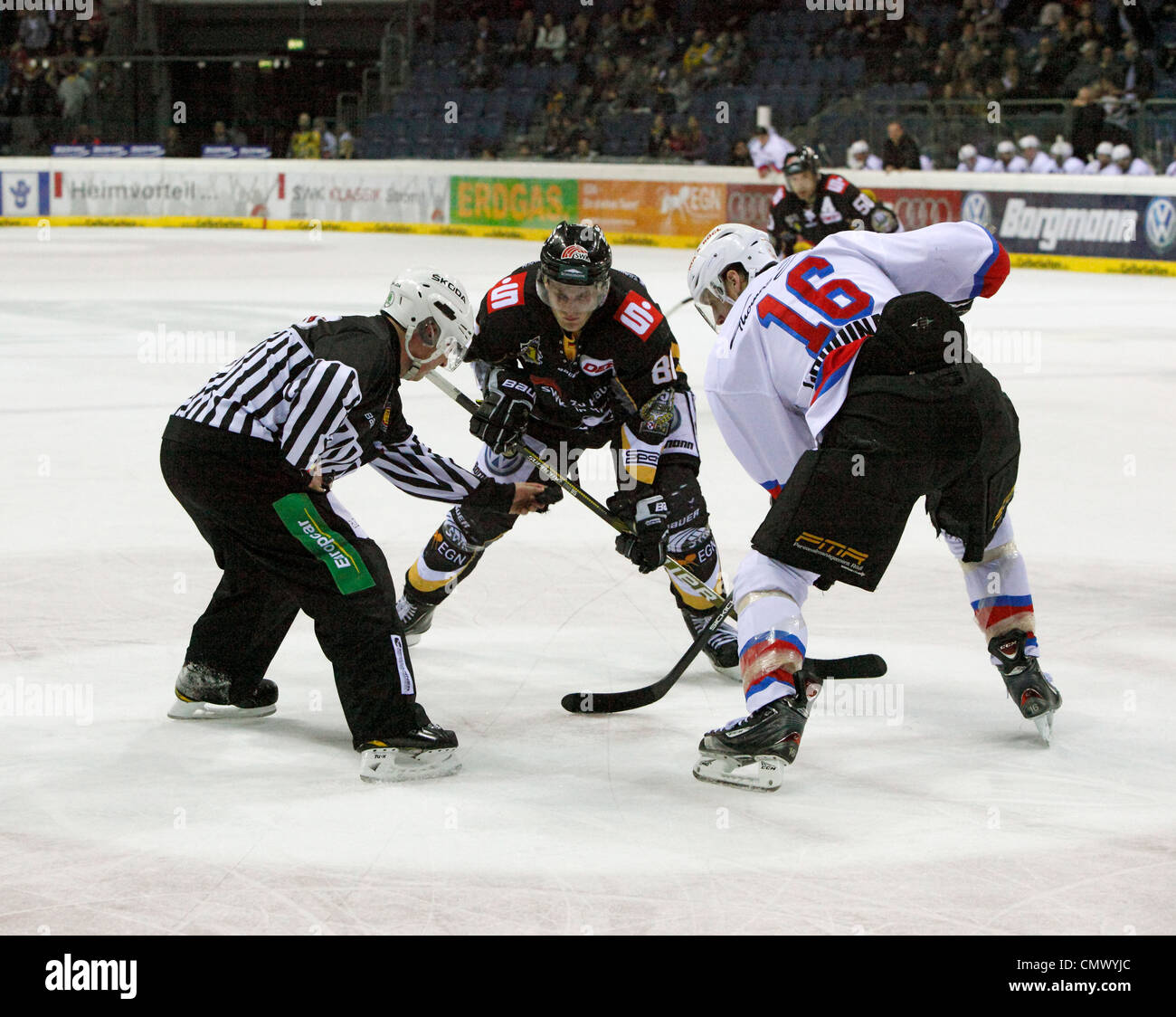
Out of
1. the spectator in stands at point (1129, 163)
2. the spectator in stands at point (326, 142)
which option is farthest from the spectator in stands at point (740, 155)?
the spectator in stands at point (326, 142)

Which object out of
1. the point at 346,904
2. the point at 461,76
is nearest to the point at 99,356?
the point at 346,904

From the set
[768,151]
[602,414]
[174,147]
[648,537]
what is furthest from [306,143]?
[648,537]

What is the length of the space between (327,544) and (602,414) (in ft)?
4.07

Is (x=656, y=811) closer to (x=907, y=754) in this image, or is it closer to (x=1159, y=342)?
(x=907, y=754)

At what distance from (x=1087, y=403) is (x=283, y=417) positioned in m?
6.32

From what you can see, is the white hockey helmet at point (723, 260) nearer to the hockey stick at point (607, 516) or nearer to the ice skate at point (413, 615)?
the hockey stick at point (607, 516)

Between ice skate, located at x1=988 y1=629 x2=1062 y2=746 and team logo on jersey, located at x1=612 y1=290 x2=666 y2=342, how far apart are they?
123 cm

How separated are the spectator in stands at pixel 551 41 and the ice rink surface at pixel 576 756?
1722 centimetres

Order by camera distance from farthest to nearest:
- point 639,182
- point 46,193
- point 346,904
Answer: point 46,193 → point 639,182 → point 346,904

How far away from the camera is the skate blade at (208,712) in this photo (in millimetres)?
3914

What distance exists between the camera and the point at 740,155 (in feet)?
64.2

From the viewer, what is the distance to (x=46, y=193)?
22.3 meters

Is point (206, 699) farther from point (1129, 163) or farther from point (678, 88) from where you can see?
point (678, 88)

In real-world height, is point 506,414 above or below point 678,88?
below
